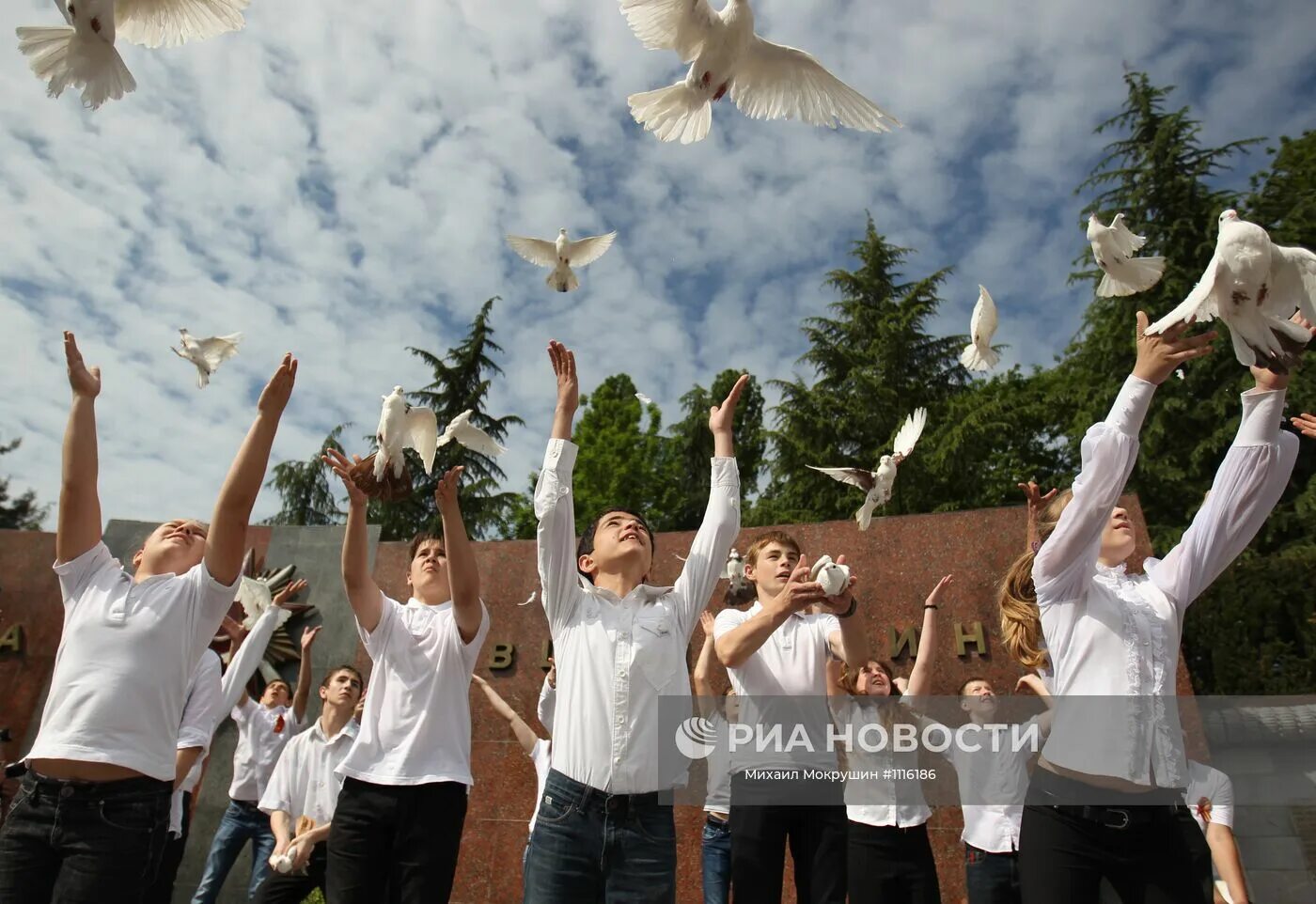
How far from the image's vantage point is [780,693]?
12.1ft

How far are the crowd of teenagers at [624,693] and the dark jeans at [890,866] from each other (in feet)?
0.03

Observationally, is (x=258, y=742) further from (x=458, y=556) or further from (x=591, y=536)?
(x=591, y=536)

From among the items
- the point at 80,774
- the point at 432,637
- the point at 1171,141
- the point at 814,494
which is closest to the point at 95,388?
the point at 80,774

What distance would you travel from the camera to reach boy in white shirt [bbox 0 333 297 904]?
2.48 metres

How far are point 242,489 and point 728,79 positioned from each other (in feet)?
10.8

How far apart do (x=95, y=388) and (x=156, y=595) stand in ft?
2.51

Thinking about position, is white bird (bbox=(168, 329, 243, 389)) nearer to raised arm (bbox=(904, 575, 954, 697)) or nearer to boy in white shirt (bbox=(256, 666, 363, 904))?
boy in white shirt (bbox=(256, 666, 363, 904))

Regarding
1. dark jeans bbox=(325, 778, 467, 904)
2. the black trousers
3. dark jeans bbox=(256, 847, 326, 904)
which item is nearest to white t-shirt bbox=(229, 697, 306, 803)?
dark jeans bbox=(256, 847, 326, 904)

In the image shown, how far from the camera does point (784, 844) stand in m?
3.38

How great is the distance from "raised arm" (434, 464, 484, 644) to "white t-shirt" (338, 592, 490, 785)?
0.35 feet

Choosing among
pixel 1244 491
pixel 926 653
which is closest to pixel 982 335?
pixel 926 653

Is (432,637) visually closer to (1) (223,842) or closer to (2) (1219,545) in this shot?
(2) (1219,545)

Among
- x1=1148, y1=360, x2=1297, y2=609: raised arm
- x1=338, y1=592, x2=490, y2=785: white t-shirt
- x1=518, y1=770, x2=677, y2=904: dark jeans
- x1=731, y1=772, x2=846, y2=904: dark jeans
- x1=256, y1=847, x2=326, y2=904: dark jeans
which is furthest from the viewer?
x1=256, y1=847, x2=326, y2=904: dark jeans

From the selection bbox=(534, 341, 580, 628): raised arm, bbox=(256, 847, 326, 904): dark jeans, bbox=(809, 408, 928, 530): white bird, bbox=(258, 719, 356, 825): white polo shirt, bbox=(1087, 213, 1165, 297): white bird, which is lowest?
bbox=(256, 847, 326, 904): dark jeans
